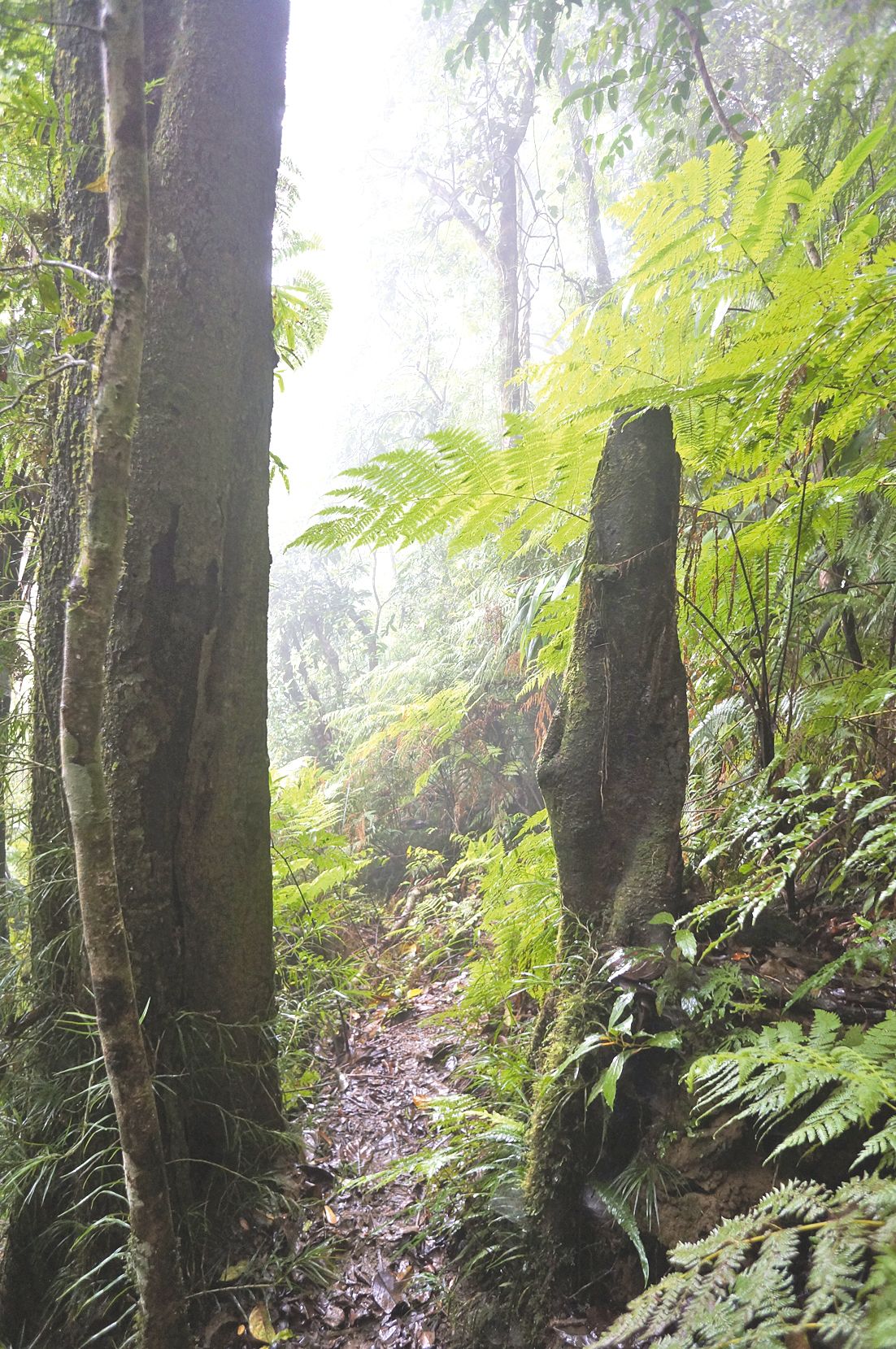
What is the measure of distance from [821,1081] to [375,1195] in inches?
71.4

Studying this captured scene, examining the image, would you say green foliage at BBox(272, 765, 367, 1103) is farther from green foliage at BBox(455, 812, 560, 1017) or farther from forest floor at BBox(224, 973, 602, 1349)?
green foliage at BBox(455, 812, 560, 1017)

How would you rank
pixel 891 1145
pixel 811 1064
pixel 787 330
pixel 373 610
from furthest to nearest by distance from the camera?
pixel 373 610, pixel 787 330, pixel 811 1064, pixel 891 1145

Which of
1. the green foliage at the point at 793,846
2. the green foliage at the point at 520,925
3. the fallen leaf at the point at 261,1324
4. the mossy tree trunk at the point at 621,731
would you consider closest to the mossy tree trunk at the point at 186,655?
the fallen leaf at the point at 261,1324

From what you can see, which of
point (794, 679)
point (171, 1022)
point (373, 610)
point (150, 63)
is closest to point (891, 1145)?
point (794, 679)

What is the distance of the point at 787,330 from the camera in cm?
205

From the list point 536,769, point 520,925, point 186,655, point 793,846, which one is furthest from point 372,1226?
point 186,655

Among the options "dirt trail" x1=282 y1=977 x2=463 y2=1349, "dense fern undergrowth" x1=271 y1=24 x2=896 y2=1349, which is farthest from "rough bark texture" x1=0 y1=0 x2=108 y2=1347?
"dense fern undergrowth" x1=271 y1=24 x2=896 y2=1349

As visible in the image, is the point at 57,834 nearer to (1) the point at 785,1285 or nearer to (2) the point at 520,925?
(2) the point at 520,925

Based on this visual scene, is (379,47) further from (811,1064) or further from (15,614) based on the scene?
(811,1064)

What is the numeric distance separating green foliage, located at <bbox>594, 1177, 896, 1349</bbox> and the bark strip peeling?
1.10 metres

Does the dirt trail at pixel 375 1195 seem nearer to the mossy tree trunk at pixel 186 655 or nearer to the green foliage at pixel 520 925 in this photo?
the mossy tree trunk at pixel 186 655

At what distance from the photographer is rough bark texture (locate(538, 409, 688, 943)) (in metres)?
2.21

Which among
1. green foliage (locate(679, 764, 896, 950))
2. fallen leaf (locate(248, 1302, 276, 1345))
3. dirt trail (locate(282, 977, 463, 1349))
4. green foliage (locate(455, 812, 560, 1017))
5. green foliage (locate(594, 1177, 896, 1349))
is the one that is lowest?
dirt trail (locate(282, 977, 463, 1349))

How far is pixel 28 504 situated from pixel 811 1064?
3322 mm
